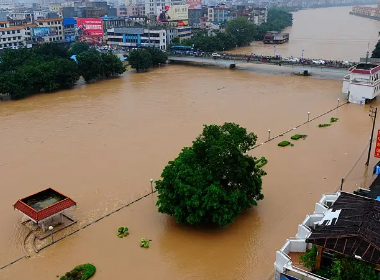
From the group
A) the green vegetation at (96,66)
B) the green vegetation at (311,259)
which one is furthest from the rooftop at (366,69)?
the green vegetation at (311,259)

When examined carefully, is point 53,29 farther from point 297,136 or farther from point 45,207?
point 45,207

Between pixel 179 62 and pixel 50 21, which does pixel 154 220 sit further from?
pixel 50 21

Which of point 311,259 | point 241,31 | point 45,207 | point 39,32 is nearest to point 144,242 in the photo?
point 45,207

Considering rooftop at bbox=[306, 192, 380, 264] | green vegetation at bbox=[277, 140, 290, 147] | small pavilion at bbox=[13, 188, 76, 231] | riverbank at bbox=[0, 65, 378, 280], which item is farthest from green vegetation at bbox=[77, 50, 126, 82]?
rooftop at bbox=[306, 192, 380, 264]

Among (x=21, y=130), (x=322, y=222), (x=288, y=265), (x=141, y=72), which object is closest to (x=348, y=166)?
(x=322, y=222)

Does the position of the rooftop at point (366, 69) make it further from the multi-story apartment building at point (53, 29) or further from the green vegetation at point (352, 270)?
the multi-story apartment building at point (53, 29)
